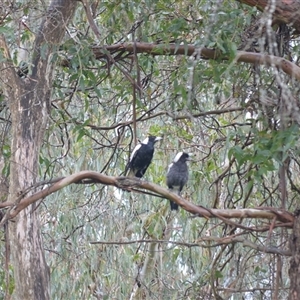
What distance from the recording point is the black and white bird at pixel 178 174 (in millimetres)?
5105

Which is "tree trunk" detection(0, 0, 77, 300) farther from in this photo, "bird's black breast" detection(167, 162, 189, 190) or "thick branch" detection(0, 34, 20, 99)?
"bird's black breast" detection(167, 162, 189, 190)

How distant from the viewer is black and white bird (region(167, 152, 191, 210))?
511cm

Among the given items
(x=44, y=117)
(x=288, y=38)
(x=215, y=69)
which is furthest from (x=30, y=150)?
(x=288, y=38)

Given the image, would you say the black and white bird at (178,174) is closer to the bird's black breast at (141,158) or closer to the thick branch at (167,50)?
the bird's black breast at (141,158)

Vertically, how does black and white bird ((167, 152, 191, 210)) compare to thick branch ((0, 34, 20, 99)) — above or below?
above

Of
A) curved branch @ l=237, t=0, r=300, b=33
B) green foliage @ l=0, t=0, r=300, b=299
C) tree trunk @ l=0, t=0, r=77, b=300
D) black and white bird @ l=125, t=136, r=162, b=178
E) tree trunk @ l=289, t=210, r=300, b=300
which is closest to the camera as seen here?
tree trunk @ l=289, t=210, r=300, b=300

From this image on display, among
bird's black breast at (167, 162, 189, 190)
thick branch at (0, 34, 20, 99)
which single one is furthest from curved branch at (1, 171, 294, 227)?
bird's black breast at (167, 162, 189, 190)

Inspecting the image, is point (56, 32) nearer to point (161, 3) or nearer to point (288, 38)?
point (161, 3)

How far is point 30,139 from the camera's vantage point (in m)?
3.59

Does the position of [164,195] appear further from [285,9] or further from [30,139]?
[30,139]

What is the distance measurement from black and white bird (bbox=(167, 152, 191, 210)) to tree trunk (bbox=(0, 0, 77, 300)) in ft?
5.24

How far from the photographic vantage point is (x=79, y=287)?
5.59 m

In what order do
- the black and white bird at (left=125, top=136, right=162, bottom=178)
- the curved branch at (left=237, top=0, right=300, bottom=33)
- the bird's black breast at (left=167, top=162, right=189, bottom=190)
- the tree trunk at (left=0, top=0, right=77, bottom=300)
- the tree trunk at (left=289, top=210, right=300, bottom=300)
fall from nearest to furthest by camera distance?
1. the tree trunk at (left=289, top=210, right=300, bottom=300)
2. the curved branch at (left=237, top=0, right=300, bottom=33)
3. the tree trunk at (left=0, top=0, right=77, bottom=300)
4. the bird's black breast at (left=167, top=162, right=189, bottom=190)
5. the black and white bird at (left=125, top=136, right=162, bottom=178)

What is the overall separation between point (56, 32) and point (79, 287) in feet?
7.97
